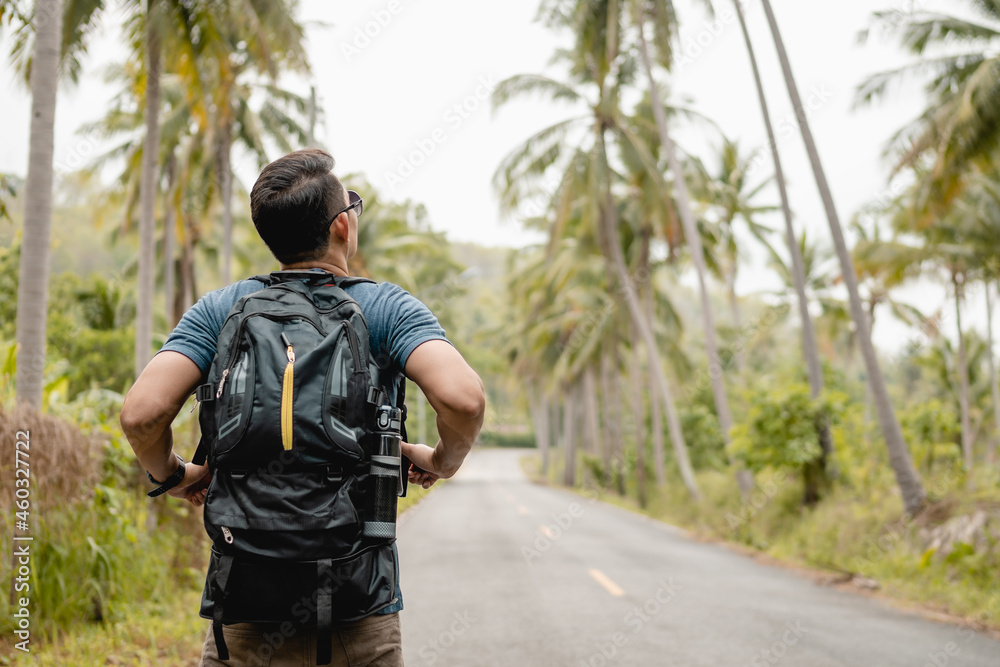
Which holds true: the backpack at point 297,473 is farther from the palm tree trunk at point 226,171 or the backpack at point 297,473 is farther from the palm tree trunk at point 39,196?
the palm tree trunk at point 226,171

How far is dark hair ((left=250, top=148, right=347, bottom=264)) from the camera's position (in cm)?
189

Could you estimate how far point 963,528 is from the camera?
31.0ft

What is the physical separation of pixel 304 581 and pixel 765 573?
400 inches

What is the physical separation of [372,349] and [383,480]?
324 millimetres

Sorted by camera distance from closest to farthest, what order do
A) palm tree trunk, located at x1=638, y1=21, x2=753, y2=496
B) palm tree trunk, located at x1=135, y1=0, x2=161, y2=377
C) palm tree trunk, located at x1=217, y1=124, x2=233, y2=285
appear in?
palm tree trunk, located at x1=135, y1=0, x2=161, y2=377, palm tree trunk, located at x1=638, y1=21, x2=753, y2=496, palm tree trunk, located at x1=217, y1=124, x2=233, y2=285

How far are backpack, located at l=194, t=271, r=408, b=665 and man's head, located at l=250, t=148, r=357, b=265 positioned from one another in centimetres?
21

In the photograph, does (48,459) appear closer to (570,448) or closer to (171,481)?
(171,481)

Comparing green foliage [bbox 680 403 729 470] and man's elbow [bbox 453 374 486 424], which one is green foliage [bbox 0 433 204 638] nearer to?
man's elbow [bbox 453 374 486 424]

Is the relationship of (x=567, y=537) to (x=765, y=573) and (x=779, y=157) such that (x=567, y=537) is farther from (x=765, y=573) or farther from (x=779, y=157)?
(x=779, y=157)

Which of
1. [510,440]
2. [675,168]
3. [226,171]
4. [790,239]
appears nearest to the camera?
[790,239]

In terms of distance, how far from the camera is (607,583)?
350 inches

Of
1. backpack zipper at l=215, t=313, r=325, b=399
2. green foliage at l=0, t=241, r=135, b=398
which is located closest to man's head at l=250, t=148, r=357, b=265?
backpack zipper at l=215, t=313, r=325, b=399

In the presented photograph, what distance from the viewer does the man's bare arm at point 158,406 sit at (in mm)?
1751

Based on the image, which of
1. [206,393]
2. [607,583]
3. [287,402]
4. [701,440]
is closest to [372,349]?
[287,402]
